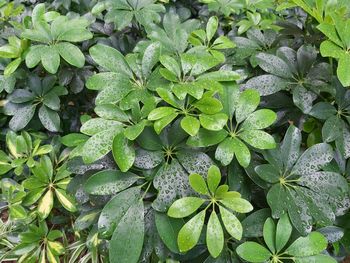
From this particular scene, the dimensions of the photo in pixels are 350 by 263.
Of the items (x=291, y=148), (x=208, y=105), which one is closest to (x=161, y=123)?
(x=208, y=105)

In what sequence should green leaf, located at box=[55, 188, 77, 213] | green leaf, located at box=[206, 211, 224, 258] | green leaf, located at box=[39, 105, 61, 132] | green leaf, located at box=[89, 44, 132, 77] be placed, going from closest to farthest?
green leaf, located at box=[206, 211, 224, 258] < green leaf, located at box=[89, 44, 132, 77] < green leaf, located at box=[55, 188, 77, 213] < green leaf, located at box=[39, 105, 61, 132]

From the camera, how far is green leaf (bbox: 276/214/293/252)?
88 centimetres

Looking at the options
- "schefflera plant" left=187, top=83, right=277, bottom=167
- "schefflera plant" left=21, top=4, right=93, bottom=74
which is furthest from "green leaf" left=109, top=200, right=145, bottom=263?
"schefflera plant" left=21, top=4, right=93, bottom=74

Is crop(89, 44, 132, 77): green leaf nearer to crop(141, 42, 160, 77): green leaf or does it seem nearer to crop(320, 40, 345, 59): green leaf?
crop(141, 42, 160, 77): green leaf

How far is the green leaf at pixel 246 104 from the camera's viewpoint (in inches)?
37.0

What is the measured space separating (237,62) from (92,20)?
65 centimetres

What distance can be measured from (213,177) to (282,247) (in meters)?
0.25

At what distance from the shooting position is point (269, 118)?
3.02ft

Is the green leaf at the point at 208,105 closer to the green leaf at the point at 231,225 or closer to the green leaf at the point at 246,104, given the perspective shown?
the green leaf at the point at 246,104

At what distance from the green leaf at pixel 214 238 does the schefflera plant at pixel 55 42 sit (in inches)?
27.7

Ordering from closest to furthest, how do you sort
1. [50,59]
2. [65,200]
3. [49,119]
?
1. [50,59]
2. [65,200]
3. [49,119]

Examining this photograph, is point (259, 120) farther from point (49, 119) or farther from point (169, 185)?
point (49, 119)

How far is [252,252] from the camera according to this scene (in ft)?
2.86

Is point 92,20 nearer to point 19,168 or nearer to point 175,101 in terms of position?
point 19,168
